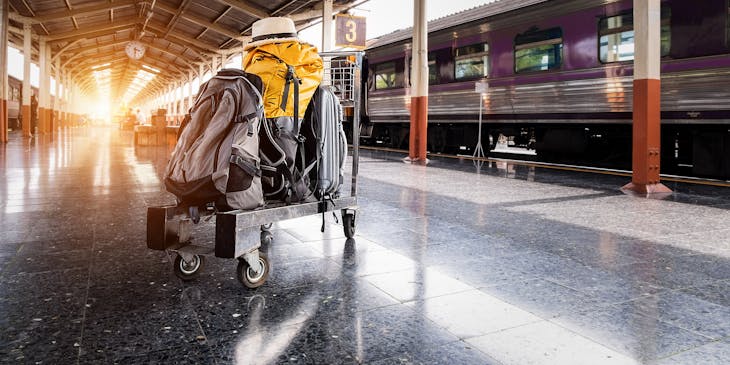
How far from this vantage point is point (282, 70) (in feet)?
9.25

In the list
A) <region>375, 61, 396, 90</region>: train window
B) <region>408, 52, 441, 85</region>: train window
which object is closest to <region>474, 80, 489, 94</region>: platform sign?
<region>408, 52, 441, 85</region>: train window

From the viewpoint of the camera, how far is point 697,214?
190 inches

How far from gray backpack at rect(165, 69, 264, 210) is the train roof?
8545 mm

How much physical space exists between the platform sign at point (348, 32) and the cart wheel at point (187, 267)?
12313 mm

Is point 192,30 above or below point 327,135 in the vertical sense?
above

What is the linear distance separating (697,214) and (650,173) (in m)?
1.75

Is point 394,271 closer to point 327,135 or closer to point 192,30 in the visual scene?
point 327,135


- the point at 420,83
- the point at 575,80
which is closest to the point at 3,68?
the point at 420,83

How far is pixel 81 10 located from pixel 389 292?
2019cm

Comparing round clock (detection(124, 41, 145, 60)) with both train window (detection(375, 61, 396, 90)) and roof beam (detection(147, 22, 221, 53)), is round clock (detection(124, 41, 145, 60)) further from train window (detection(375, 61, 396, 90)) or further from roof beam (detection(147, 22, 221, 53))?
train window (detection(375, 61, 396, 90))

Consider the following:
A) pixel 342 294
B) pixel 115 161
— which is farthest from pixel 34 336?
pixel 115 161

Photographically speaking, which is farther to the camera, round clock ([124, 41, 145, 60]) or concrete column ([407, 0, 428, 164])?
round clock ([124, 41, 145, 60])

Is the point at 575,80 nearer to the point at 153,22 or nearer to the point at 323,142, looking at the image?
the point at 323,142

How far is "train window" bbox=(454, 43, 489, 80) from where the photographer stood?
430 inches
